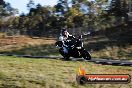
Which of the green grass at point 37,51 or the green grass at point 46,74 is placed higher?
the green grass at point 46,74

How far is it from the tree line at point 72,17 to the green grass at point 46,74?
52572mm

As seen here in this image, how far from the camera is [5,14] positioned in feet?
421

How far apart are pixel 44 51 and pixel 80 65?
25.5m

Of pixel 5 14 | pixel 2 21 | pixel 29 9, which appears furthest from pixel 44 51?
pixel 5 14

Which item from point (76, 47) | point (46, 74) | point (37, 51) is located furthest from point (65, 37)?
point (37, 51)

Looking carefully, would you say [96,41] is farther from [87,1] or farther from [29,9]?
[29,9]

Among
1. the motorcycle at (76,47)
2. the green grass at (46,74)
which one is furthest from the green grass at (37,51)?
the motorcycle at (76,47)

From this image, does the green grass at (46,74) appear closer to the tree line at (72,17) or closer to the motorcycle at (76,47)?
the motorcycle at (76,47)

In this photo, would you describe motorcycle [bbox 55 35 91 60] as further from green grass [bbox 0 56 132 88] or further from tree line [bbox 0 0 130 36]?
tree line [bbox 0 0 130 36]

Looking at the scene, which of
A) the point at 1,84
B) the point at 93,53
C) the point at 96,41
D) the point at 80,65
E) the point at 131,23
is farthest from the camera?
the point at 131,23

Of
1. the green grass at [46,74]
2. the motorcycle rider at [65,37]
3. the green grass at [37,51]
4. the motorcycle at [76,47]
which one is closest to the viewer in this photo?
the motorcycle rider at [65,37]

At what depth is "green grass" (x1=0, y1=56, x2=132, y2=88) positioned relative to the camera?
21.9m

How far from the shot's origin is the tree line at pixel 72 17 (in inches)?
3529

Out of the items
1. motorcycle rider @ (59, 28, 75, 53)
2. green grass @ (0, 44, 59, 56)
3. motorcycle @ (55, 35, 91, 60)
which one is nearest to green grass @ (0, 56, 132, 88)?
motorcycle @ (55, 35, 91, 60)
